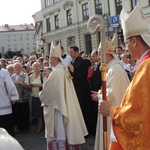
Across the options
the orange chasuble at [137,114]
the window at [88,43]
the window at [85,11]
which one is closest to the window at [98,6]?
the window at [85,11]

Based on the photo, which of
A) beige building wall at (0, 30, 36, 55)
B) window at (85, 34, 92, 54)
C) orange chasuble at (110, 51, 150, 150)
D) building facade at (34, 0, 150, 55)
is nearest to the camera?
orange chasuble at (110, 51, 150, 150)

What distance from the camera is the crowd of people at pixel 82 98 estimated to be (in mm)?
2197

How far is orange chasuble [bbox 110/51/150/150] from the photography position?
2.15 meters

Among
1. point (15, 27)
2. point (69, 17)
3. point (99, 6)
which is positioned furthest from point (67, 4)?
point (15, 27)

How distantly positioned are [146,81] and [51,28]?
36283 mm

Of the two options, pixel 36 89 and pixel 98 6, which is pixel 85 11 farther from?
pixel 36 89

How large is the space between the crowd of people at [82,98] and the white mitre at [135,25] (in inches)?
0.4

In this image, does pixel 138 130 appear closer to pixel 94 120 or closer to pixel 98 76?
pixel 98 76

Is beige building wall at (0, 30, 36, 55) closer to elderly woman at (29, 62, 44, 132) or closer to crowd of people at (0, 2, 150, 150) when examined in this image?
crowd of people at (0, 2, 150, 150)

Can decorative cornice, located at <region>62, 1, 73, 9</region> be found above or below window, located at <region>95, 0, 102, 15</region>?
above

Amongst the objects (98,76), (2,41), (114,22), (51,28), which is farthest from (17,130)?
(2,41)

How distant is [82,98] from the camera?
676 centimetres

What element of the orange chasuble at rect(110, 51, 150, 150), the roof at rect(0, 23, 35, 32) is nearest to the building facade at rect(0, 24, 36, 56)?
the roof at rect(0, 23, 35, 32)

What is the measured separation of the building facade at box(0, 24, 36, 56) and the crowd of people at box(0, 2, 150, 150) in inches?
3621
